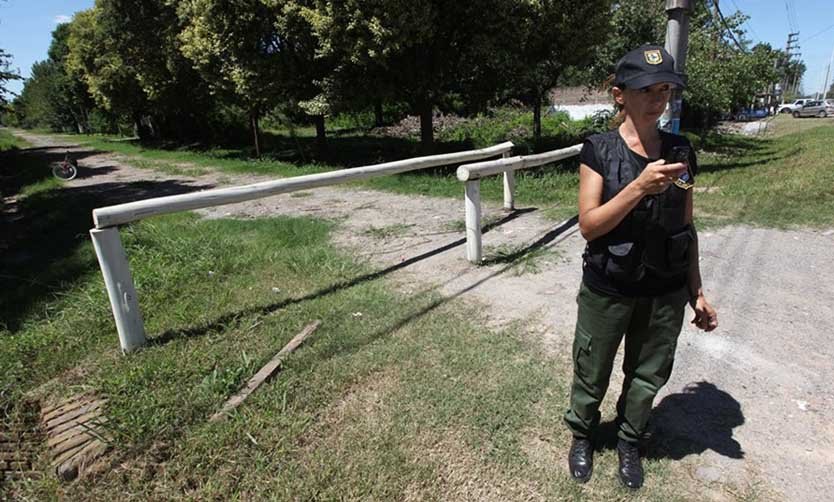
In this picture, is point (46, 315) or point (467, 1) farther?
point (467, 1)

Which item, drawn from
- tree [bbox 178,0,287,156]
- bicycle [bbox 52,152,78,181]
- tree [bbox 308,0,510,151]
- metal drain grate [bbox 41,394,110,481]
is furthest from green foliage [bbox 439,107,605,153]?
metal drain grate [bbox 41,394,110,481]

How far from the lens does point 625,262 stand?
1893mm

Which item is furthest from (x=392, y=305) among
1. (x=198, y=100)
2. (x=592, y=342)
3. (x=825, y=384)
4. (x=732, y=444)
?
(x=198, y=100)

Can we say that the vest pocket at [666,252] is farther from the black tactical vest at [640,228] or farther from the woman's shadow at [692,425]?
the woman's shadow at [692,425]

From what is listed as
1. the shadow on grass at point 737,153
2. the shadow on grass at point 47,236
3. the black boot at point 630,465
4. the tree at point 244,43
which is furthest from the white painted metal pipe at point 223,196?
the tree at point 244,43

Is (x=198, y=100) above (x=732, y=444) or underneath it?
above

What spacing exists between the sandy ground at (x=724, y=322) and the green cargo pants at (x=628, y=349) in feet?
1.50

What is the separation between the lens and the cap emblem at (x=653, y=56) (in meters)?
1.76

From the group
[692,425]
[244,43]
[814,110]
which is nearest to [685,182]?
[692,425]

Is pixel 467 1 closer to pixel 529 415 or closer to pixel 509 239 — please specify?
pixel 509 239

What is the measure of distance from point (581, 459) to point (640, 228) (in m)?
1.09

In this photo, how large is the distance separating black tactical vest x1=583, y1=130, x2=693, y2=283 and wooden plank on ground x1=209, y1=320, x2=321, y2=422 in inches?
80.3

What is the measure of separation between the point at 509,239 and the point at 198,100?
22.3m

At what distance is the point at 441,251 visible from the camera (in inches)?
212
